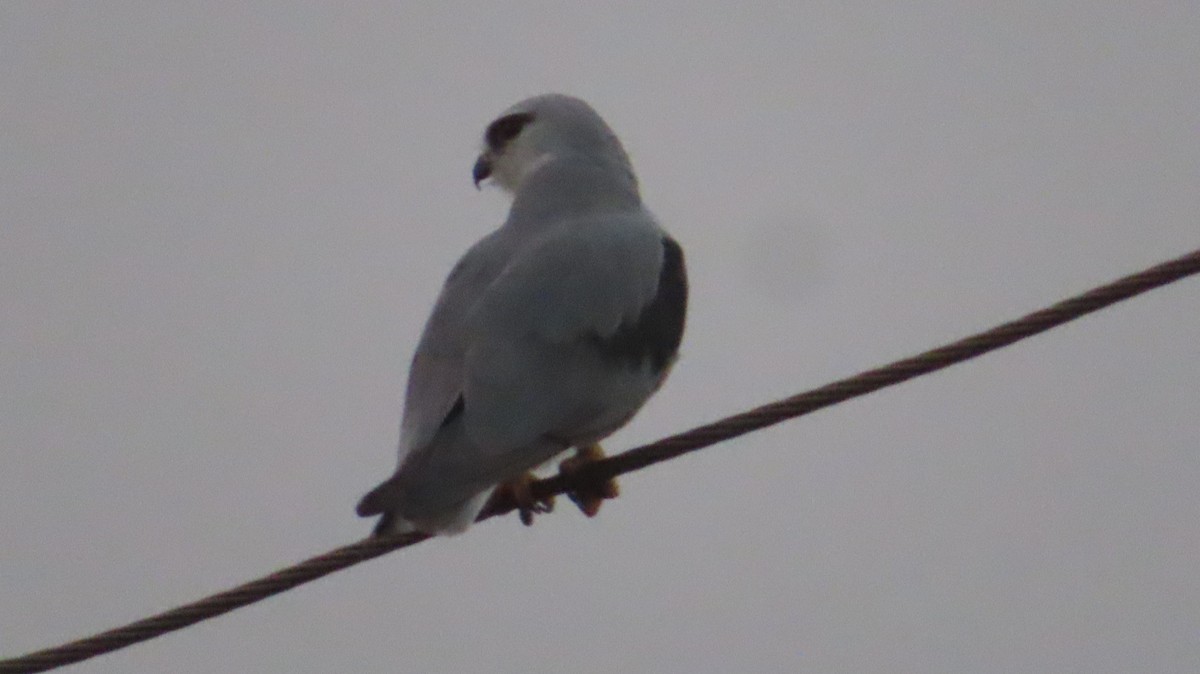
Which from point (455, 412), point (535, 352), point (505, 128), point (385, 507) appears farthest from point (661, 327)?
point (505, 128)

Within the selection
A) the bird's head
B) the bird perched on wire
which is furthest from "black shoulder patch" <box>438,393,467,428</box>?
the bird's head

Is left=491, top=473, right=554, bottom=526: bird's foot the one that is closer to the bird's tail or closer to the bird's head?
the bird's tail

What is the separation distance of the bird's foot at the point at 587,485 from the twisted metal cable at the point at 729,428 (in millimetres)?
977

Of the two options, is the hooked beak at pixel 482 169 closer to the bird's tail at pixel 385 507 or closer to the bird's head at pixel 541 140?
the bird's head at pixel 541 140

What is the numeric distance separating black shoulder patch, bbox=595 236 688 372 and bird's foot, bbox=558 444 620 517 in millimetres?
279

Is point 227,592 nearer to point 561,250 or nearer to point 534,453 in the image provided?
point 534,453

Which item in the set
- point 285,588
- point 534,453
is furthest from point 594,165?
point 285,588

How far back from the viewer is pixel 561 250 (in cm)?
549

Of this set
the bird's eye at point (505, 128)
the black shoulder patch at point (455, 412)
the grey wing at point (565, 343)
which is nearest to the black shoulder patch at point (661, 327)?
the grey wing at point (565, 343)

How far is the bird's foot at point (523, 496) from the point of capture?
5.24 metres

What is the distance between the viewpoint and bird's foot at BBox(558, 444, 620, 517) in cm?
522

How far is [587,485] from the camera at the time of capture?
5.22 m

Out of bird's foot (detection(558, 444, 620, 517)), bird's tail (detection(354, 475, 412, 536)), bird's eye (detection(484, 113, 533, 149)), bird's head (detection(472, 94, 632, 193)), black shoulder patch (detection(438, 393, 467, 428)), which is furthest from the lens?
bird's eye (detection(484, 113, 533, 149))

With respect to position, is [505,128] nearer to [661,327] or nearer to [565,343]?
[661,327]
